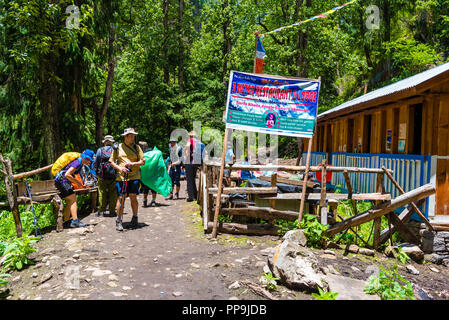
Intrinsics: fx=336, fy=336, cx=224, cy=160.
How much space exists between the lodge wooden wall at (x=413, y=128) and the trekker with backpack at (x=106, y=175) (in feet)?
24.8

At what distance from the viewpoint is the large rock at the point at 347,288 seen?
13.2ft

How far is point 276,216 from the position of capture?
700 centimetres

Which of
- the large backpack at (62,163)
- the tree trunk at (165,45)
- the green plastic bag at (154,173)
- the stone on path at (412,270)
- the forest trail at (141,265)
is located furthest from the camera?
the tree trunk at (165,45)

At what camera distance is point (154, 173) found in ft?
31.3

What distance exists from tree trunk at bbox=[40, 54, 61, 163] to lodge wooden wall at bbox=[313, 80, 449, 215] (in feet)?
34.3

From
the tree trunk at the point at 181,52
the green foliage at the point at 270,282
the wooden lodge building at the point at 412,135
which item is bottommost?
the green foliage at the point at 270,282

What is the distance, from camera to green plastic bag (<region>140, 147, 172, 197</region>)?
369 inches

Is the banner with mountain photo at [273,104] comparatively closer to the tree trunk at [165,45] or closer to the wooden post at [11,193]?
the wooden post at [11,193]

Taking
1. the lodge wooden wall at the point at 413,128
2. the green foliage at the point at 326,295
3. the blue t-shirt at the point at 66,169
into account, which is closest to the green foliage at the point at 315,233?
the green foliage at the point at 326,295

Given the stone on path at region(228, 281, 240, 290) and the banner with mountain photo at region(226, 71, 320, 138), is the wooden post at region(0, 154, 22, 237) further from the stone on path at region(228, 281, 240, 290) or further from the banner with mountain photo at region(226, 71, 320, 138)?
the stone on path at region(228, 281, 240, 290)

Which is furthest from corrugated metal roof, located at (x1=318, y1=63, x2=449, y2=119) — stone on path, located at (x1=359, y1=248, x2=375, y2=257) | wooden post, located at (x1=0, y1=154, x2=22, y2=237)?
wooden post, located at (x1=0, y1=154, x2=22, y2=237)

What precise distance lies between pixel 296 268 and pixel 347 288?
2.20 feet

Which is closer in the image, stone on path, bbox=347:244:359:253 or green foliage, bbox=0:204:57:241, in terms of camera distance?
stone on path, bbox=347:244:359:253
